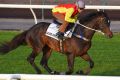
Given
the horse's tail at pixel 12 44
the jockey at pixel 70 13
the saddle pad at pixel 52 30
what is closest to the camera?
the jockey at pixel 70 13

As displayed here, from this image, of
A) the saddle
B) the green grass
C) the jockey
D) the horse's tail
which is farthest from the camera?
the green grass

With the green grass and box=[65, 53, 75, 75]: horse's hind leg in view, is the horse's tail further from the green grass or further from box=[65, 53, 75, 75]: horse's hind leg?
box=[65, 53, 75, 75]: horse's hind leg

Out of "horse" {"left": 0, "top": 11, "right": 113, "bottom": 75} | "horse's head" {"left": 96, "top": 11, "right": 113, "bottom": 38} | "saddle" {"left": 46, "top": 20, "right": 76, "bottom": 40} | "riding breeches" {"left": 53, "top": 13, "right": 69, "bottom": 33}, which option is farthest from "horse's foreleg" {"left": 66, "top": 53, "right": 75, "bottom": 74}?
"horse's head" {"left": 96, "top": 11, "right": 113, "bottom": 38}

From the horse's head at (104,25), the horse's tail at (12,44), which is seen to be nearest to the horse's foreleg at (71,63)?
the horse's head at (104,25)

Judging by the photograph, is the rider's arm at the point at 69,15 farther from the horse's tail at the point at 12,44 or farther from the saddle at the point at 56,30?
the horse's tail at the point at 12,44

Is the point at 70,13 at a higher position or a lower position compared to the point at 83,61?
higher

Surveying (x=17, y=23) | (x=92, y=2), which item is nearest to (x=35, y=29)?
(x=17, y=23)

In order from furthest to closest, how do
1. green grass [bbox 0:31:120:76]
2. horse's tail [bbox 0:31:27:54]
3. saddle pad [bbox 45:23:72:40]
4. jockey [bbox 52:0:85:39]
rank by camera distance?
green grass [bbox 0:31:120:76]
horse's tail [bbox 0:31:27:54]
saddle pad [bbox 45:23:72:40]
jockey [bbox 52:0:85:39]

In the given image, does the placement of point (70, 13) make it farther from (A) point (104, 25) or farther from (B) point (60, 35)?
(A) point (104, 25)

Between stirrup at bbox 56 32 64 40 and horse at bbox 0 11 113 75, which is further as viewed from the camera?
stirrup at bbox 56 32 64 40

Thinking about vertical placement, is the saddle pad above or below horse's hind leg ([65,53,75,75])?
above

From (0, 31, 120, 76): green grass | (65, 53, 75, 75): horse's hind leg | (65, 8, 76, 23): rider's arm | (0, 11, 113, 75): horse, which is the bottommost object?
(0, 31, 120, 76): green grass

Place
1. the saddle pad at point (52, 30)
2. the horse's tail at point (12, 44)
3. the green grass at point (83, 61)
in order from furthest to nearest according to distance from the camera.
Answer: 1. the green grass at point (83, 61)
2. the horse's tail at point (12, 44)
3. the saddle pad at point (52, 30)

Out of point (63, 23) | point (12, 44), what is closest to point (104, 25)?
point (63, 23)
